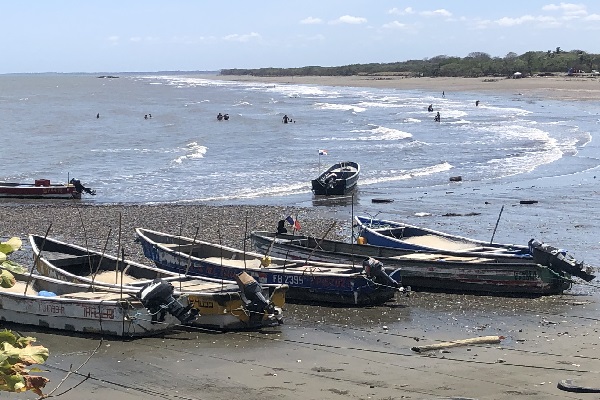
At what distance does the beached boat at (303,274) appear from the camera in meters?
17.9

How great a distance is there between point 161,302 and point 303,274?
12.2 feet

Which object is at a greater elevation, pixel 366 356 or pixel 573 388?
pixel 573 388

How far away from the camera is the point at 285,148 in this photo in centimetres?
5706

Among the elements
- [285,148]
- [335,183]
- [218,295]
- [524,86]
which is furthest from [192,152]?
[524,86]

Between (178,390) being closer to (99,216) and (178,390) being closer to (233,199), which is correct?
(99,216)

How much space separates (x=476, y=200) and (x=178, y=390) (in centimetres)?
2314

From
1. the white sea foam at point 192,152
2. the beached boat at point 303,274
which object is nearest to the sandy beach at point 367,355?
the beached boat at point 303,274

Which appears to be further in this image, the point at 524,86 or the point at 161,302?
the point at 524,86

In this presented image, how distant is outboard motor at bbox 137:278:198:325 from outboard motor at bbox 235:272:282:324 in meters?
1.03

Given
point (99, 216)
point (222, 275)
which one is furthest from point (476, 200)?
point (222, 275)

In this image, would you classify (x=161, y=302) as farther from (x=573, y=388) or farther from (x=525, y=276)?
(x=525, y=276)

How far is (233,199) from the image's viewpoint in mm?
36031

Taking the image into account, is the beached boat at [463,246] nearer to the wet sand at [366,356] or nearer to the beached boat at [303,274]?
the wet sand at [366,356]

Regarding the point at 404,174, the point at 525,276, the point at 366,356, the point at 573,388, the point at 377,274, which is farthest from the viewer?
the point at 404,174
